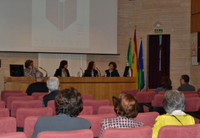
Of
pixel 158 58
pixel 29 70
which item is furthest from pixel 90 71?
pixel 158 58

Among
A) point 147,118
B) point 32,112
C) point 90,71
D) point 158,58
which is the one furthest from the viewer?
point 158,58

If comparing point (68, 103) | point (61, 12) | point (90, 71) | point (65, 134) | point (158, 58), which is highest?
point (61, 12)

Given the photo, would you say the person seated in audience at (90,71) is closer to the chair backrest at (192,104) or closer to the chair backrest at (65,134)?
the chair backrest at (192,104)

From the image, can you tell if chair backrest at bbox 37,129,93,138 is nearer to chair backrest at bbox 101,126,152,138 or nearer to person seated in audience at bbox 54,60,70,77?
chair backrest at bbox 101,126,152,138

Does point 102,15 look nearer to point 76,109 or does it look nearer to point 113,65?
point 113,65

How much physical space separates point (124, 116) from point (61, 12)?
7.88m

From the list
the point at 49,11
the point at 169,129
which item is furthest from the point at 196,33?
the point at 169,129

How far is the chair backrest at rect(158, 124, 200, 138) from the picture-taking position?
7.08 feet

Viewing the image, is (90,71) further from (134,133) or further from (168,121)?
(134,133)

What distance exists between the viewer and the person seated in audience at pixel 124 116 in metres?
2.48

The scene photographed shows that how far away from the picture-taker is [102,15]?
33.9 ft

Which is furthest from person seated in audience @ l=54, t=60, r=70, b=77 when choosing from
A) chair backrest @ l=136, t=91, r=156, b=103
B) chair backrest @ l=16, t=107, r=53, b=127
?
chair backrest @ l=16, t=107, r=53, b=127

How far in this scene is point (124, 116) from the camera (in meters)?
2.53

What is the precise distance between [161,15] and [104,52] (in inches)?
102
